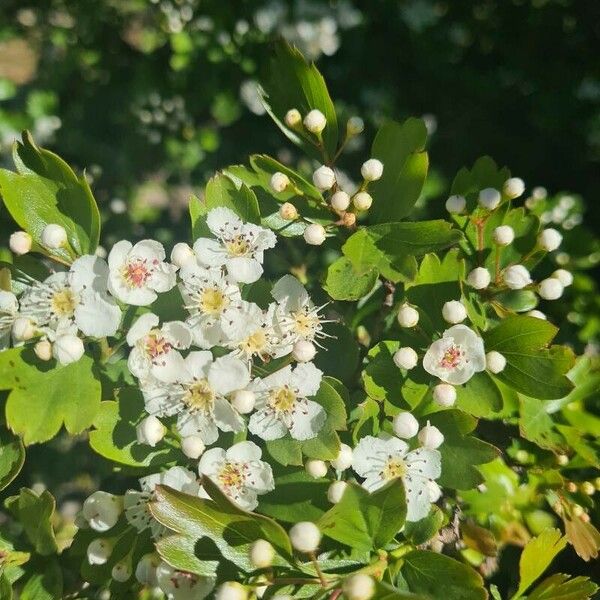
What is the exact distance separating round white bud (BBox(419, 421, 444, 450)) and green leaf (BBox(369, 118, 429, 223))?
35cm

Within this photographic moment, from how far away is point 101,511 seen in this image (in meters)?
0.95

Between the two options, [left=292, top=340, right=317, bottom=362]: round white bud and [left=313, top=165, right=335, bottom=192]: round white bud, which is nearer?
[left=292, top=340, right=317, bottom=362]: round white bud

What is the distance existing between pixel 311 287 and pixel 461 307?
0.32 m

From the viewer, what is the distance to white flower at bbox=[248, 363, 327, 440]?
2.84 ft

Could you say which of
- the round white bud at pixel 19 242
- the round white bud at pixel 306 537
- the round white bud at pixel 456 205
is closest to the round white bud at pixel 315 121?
the round white bud at pixel 456 205

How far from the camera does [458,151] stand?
6.97ft

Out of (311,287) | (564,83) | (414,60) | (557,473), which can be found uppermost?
(564,83)

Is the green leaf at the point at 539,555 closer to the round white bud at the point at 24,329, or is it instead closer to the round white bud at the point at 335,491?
the round white bud at the point at 335,491

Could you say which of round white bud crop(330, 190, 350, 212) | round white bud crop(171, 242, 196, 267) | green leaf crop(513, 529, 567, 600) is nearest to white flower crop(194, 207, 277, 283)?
round white bud crop(171, 242, 196, 267)

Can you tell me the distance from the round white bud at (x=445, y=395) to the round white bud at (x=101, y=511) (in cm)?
54

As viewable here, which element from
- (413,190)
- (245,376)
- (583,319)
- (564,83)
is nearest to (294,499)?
(245,376)

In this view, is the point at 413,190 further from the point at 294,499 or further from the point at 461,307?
the point at 294,499

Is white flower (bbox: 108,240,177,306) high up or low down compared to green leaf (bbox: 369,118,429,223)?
down

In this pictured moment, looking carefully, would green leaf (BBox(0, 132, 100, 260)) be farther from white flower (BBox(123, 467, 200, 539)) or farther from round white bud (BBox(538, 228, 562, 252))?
round white bud (BBox(538, 228, 562, 252))
